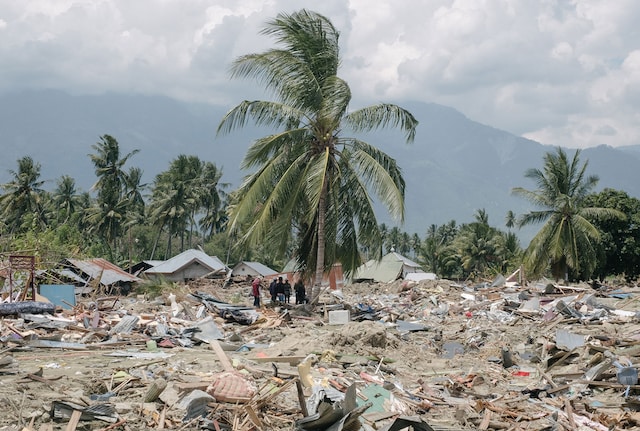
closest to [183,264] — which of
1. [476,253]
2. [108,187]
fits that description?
[108,187]

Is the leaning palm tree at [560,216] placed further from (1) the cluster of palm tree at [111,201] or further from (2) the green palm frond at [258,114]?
(1) the cluster of palm tree at [111,201]

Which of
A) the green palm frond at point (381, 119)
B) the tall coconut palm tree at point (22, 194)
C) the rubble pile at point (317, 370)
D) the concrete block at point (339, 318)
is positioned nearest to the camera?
the rubble pile at point (317, 370)

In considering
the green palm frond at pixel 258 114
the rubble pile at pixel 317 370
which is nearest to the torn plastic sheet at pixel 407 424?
the rubble pile at pixel 317 370

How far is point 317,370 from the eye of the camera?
9555 mm

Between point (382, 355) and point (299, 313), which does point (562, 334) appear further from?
point (299, 313)

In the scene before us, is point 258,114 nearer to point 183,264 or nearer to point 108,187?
point 183,264

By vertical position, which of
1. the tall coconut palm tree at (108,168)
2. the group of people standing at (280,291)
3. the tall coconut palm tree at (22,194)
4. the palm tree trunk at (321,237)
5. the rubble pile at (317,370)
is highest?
the tall coconut palm tree at (108,168)

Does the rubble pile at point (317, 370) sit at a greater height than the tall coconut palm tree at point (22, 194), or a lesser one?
lesser

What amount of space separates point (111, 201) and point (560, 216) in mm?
35531

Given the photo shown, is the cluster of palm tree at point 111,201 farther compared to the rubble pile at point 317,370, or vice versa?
the cluster of palm tree at point 111,201

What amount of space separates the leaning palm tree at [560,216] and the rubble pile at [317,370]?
13961 mm

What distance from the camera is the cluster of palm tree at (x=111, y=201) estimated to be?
153 ft

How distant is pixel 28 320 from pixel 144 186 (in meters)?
45.6

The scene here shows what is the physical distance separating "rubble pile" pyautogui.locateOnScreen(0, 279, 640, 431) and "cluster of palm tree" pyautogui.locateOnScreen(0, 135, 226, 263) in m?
25.3
